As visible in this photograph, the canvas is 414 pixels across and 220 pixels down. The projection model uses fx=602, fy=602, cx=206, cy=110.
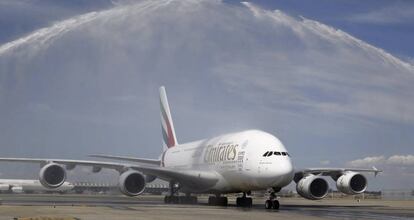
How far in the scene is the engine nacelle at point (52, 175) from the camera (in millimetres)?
40562

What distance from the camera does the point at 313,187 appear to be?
37812 mm

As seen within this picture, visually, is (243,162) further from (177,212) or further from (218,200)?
(177,212)

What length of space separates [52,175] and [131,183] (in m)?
5.36

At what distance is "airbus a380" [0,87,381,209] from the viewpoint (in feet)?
112

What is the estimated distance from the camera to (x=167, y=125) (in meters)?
58.6

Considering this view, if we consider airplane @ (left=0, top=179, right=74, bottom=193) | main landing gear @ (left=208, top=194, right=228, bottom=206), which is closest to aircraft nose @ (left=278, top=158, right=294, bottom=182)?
main landing gear @ (left=208, top=194, right=228, bottom=206)

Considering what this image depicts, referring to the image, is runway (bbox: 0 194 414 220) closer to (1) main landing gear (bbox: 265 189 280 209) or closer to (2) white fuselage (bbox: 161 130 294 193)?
(1) main landing gear (bbox: 265 189 280 209)

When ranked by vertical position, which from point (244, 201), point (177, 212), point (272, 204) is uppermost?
point (244, 201)

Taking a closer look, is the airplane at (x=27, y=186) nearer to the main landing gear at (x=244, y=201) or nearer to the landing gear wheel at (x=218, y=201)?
the landing gear wheel at (x=218, y=201)

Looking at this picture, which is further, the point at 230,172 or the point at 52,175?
the point at 52,175

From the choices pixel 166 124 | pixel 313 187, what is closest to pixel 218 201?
pixel 313 187

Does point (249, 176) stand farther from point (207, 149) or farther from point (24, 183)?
point (24, 183)

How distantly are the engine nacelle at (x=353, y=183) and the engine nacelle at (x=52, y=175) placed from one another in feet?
61.3

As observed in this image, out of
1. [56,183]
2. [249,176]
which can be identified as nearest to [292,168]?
[249,176]
